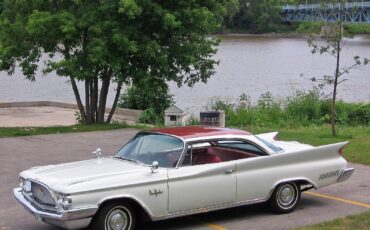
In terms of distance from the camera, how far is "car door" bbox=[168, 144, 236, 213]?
23.9ft

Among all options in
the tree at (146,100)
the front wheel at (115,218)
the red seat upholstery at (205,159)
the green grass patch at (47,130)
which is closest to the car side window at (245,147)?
the red seat upholstery at (205,159)

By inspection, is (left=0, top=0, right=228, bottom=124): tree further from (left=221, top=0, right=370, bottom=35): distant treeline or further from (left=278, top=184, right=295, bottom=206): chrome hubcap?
(left=221, top=0, right=370, bottom=35): distant treeline

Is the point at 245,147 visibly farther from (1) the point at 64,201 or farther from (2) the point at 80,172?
(1) the point at 64,201

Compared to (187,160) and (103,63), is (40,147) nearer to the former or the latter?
(103,63)

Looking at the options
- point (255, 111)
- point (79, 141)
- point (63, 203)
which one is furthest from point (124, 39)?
point (63, 203)

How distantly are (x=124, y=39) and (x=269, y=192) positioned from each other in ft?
35.1

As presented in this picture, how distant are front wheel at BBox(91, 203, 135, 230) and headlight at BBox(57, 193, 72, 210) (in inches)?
14.6

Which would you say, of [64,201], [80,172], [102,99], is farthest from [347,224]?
[102,99]

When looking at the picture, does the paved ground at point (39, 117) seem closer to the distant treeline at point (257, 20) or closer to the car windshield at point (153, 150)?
the car windshield at point (153, 150)

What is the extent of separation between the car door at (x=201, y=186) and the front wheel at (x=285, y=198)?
71 centimetres

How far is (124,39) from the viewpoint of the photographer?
17891mm

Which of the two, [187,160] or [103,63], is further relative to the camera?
[103,63]

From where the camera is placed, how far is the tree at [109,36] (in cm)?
1809

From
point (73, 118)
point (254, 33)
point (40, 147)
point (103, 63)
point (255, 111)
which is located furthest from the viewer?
point (254, 33)
